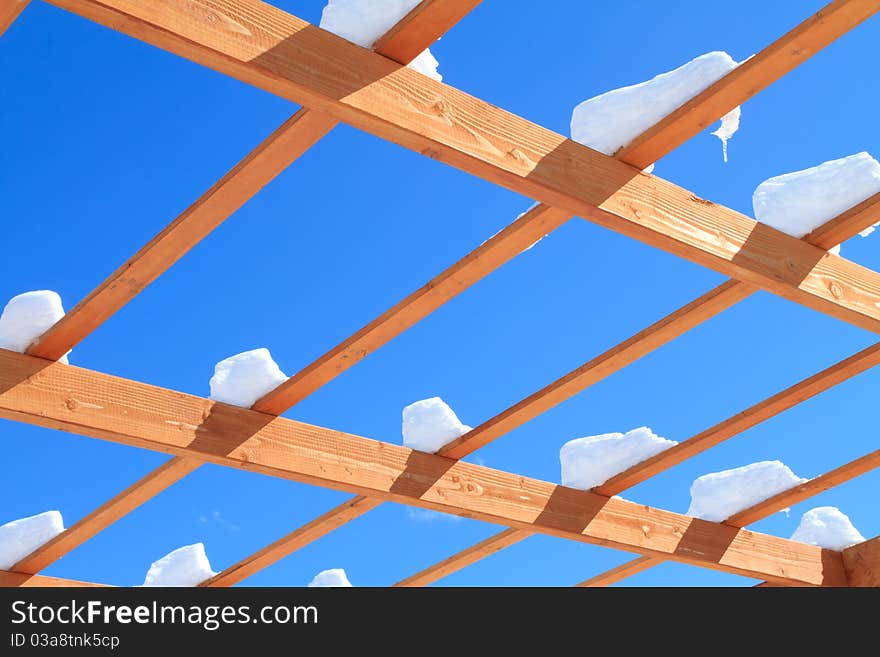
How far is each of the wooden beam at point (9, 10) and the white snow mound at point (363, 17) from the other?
2.54 feet

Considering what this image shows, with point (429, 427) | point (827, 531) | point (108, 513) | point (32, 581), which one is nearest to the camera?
point (429, 427)

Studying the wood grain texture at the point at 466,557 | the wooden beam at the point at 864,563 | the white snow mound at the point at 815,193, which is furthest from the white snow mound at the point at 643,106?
the wooden beam at the point at 864,563

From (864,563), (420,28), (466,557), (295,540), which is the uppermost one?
(420,28)

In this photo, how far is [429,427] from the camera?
497 cm

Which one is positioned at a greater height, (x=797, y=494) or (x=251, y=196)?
(x=251, y=196)

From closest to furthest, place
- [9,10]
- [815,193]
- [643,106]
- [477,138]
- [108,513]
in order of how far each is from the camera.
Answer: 1. [9,10]
2. [477,138]
3. [643,106]
4. [815,193]
5. [108,513]

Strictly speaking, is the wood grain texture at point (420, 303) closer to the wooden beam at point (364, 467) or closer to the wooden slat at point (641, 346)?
the wooden beam at point (364, 467)

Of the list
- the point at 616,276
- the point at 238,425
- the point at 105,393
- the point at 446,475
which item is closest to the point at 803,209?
the point at 446,475

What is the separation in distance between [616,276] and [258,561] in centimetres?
293

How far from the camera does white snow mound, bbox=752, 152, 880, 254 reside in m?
3.78

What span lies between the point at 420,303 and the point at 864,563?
3770 millimetres

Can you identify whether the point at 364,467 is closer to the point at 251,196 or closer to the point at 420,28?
the point at 251,196

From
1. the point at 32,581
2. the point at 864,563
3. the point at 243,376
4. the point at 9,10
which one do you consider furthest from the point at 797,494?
the point at 9,10
